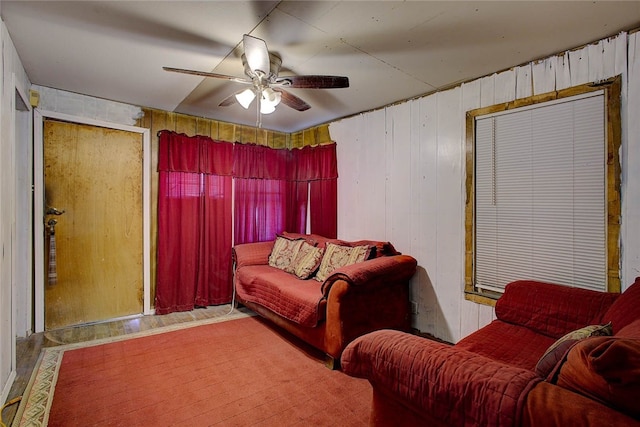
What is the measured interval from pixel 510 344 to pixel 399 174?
1.83 meters

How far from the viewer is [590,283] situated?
2.07 metres

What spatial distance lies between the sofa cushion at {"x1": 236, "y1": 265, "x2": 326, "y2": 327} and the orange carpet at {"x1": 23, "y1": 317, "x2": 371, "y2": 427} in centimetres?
33

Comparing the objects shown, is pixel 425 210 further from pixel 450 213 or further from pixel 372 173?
pixel 372 173

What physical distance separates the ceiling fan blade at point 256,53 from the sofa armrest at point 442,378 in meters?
1.61

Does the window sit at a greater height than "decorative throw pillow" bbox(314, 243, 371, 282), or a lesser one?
greater

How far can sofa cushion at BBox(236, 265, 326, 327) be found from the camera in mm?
2535

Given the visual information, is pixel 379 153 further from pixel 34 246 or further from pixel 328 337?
pixel 34 246

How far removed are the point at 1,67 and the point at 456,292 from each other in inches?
138

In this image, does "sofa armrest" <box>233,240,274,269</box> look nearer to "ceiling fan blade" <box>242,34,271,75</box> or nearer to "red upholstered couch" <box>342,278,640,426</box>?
"ceiling fan blade" <box>242,34,271,75</box>

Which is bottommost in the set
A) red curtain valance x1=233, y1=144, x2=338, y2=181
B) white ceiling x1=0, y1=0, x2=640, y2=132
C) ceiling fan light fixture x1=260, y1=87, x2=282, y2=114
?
red curtain valance x1=233, y1=144, x2=338, y2=181

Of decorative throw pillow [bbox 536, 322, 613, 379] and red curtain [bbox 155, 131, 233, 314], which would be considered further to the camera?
red curtain [bbox 155, 131, 233, 314]

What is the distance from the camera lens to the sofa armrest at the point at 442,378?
935 millimetres

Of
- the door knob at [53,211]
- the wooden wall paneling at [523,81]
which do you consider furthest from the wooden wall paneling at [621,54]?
the door knob at [53,211]

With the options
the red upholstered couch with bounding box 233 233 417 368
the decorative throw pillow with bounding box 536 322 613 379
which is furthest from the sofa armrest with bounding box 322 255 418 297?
the decorative throw pillow with bounding box 536 322 613 379
